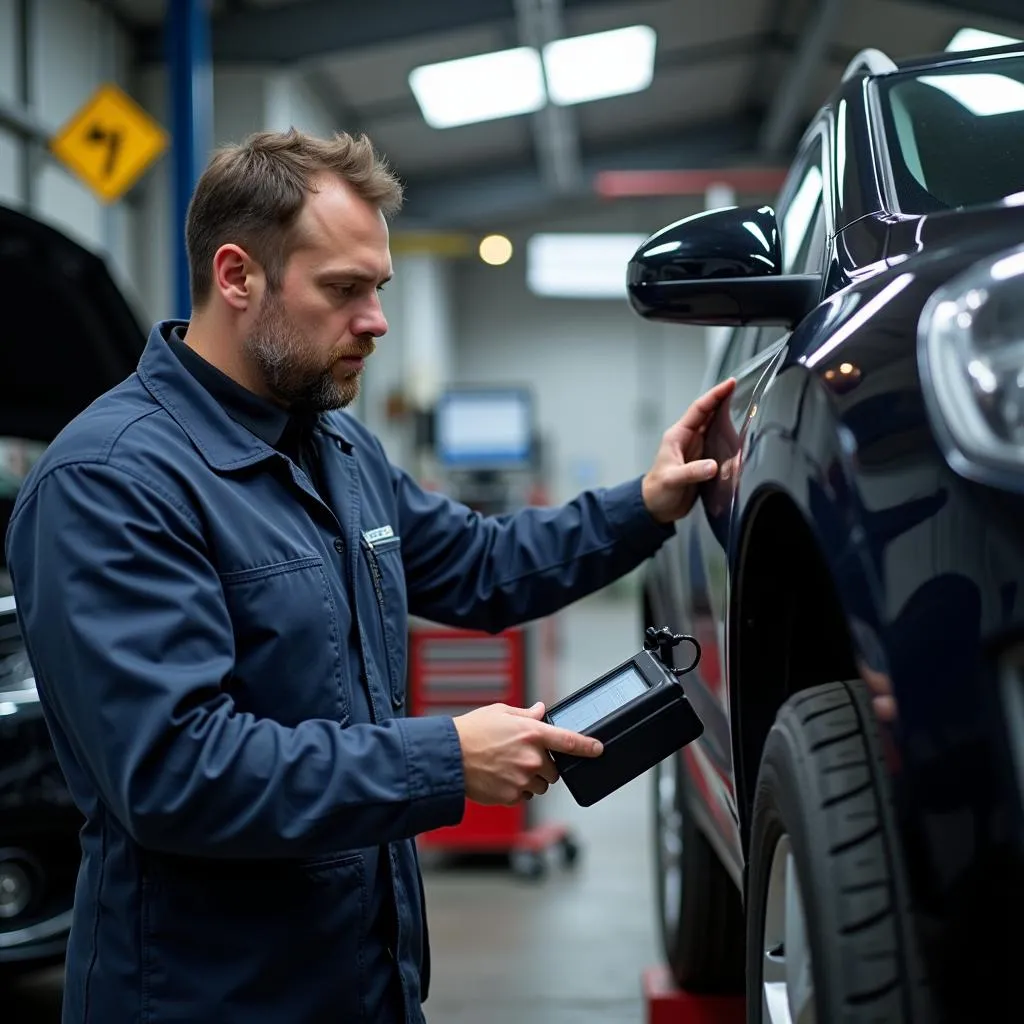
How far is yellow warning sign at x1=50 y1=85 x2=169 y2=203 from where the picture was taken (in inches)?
209

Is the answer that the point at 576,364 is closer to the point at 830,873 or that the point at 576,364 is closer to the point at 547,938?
the point at 547,938

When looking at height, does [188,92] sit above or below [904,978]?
above

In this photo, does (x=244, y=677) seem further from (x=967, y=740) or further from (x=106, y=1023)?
(x=967, y=740)

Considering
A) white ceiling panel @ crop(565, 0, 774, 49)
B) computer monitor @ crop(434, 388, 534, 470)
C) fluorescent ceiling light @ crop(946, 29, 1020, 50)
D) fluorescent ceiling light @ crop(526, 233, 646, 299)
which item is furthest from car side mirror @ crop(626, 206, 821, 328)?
fluorescent ceiling light @ crop(526, 233, 646, 299)

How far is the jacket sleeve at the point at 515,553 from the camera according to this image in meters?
1.94

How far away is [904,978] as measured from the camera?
98cm

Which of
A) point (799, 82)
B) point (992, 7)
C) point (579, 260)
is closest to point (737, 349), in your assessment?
point (992, 7)

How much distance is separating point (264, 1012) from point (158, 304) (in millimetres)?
7064

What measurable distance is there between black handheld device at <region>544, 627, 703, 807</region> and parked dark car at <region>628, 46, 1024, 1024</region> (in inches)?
3.8

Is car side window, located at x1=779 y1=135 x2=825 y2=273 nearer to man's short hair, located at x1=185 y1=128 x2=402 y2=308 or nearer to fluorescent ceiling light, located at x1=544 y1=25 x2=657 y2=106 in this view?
man's short hair, located at x1=185 y1=128 x2=402 y2=308

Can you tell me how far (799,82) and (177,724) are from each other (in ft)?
30.2

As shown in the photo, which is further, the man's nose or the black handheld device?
the man's nose

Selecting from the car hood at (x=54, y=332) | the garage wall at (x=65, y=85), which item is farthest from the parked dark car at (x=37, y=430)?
the garage wall at (x=65, y=85)

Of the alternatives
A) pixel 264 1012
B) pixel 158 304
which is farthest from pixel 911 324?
pixel 158 304
